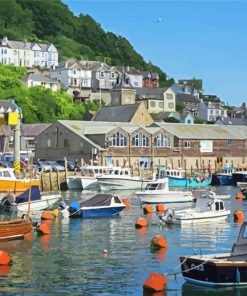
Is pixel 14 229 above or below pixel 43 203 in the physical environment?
below

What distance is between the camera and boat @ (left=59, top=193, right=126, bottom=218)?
50.3 m

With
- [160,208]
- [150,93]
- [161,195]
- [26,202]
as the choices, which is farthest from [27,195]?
[150,93]

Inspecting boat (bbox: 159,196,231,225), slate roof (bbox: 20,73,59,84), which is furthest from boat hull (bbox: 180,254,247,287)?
slate roof (bbox: 20,73,59,84)

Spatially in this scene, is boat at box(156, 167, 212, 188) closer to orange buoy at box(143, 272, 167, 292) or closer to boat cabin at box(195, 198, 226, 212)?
boat cabin at box(195, 198, 226, 212)

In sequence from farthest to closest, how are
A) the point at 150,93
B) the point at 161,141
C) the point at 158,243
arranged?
1. the point at 150,93
2. the point at 161,141
3. the point at 158,243

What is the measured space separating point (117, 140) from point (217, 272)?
74250mm

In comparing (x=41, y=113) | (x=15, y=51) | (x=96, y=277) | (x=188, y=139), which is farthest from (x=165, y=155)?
(x=15, y=51)

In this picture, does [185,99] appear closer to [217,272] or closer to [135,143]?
[135,143]

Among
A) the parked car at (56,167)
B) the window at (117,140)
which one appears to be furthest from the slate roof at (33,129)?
the parked car at (56,167)

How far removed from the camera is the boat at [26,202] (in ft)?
166

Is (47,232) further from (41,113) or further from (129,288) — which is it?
(41,113)

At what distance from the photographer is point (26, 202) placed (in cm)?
5181

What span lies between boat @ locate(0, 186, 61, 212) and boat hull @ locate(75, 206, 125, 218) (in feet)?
14.5

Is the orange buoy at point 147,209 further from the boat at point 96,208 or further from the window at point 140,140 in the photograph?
the window at point 140,140
